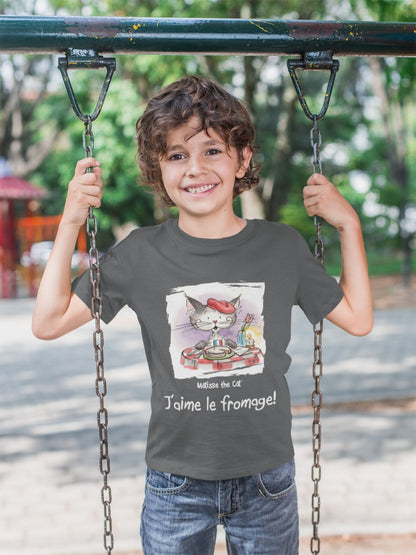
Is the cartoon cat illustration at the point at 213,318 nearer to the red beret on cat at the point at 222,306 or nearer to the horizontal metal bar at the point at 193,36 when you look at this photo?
the red beret on cat at the point at 222,306

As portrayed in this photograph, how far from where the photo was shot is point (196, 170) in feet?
6.16

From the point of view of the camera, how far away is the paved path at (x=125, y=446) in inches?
147

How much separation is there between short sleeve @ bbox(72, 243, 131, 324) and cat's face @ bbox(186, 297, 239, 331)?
0.61ft

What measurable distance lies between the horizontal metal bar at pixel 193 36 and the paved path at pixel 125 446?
7.88 feet

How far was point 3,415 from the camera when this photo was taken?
6.20 meters

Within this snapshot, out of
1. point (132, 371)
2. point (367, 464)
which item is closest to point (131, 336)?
point (132, 371)

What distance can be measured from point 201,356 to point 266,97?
22.7 m

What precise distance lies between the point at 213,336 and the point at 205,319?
50mm

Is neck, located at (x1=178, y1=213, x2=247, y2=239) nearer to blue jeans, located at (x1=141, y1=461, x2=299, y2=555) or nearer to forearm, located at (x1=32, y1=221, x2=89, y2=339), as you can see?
forearm, located at (x1=32, y1=221, x2=89, y2=339)

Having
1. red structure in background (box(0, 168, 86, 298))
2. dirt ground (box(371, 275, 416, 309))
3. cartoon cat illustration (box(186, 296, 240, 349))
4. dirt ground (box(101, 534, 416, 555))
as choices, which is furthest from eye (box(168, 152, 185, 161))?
red structure in background (box(0, 168, 86, 298))

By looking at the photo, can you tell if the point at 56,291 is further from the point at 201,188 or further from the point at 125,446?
the point at 125,446

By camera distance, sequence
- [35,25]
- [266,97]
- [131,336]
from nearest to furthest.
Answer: [35,25] < [131,336] < [266,97]

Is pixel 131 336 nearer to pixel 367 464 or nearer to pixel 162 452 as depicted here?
pixel 367 464

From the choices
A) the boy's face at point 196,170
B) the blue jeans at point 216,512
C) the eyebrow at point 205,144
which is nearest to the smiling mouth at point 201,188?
the boy's face at point 196,170
